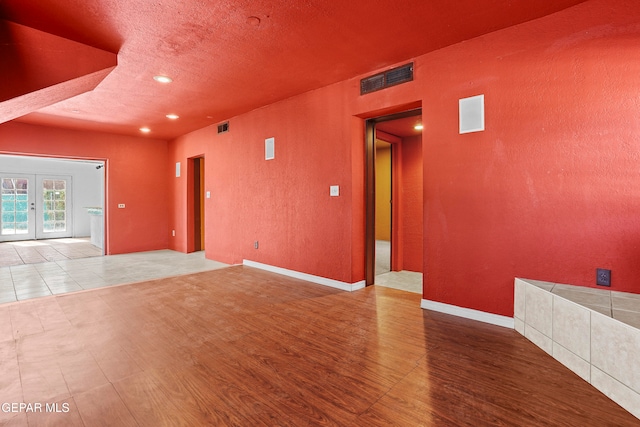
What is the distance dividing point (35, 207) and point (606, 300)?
13.0 meters

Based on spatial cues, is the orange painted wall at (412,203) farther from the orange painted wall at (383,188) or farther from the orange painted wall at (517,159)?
the orange painted wall at (383,188)

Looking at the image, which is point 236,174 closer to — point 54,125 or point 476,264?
point 54,125

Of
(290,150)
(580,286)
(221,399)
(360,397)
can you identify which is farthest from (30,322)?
(580,286)

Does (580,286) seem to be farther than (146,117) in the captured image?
No

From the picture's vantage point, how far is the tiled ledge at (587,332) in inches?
65.6

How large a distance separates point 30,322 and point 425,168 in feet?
13.1

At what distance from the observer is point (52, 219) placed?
9867 millimetres

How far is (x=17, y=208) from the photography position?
9.29 m

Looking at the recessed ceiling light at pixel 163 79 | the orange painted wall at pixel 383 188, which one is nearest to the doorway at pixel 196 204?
the recessed ceiling light at pixel 163 79

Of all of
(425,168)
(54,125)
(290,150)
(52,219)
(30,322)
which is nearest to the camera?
(30,322)

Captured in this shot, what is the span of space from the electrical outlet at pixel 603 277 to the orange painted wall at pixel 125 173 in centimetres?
798

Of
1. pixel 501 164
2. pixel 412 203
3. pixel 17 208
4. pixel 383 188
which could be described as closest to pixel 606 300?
pixel 501 164

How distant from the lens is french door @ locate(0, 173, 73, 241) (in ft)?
30.0

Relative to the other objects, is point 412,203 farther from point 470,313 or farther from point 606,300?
point 606,300
